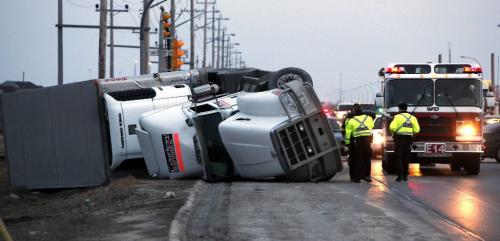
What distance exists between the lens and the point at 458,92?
22984 millimetres

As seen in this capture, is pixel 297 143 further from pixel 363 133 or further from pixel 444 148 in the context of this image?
pixel 444 148

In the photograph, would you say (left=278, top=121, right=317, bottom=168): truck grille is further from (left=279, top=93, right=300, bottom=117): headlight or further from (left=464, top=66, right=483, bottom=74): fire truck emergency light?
(left=464, top=66, right=483, bottom=74): fire truck emergency light

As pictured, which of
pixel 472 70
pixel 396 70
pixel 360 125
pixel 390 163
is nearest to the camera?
pixel 360 125

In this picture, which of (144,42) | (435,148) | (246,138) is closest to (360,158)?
(246,138)

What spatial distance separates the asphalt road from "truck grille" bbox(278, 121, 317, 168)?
0.63 metres

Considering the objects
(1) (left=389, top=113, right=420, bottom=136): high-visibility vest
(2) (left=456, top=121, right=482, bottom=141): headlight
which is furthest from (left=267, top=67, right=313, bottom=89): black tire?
(2) (left=456, top=121, right=482, bottom=141): headlight

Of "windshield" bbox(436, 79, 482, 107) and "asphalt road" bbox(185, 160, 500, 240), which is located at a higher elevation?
"windshield" bbox(436, 79, 482, 107)

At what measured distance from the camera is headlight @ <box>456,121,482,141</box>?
22.8 meters

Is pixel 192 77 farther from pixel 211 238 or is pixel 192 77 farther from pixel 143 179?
pixel 211 238

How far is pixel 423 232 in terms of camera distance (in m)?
11.6

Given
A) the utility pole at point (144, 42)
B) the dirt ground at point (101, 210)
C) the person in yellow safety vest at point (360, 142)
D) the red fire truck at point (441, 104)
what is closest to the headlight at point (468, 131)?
the red fire truck at point (441, 104)

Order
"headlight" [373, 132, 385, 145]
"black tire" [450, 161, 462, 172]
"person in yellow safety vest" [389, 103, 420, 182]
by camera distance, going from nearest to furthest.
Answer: "person in yellow safety vest" [389, 103, 420, 182] → "black tire" [450, 161, 462, 172] → "headlight" [373, 132, 385, 145]

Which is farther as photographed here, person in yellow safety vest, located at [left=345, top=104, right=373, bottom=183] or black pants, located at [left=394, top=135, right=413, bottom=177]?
black pants, located at [left=394, top=135, right=413, bottom=177]

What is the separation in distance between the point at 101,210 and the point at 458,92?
11293mm
